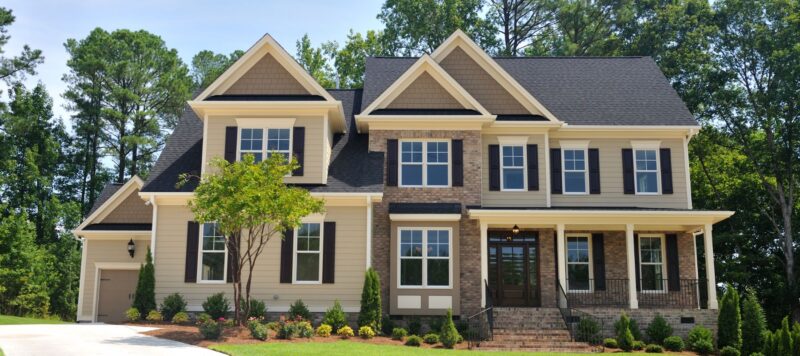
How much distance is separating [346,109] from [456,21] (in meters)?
17.8

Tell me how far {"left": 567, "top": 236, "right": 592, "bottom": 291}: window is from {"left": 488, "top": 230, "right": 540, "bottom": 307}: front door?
123cm

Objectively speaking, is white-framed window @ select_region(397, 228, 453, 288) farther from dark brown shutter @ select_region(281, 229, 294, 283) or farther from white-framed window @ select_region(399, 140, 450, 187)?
dark brown shutter @ select_region(281, 229, 294, 283)

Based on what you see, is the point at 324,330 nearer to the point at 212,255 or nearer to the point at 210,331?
the point at 210,331

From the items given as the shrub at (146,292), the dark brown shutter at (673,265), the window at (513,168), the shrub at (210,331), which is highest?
the window at (513,168)

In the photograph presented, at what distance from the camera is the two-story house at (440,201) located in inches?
867

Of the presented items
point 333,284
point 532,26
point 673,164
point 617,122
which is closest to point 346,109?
point 333,284

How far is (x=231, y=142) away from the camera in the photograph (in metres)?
22.9

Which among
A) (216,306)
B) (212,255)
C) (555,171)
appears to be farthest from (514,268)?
(212,255)

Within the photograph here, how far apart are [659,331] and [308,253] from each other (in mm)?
10438

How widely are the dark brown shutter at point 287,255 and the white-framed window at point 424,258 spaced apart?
332 cm

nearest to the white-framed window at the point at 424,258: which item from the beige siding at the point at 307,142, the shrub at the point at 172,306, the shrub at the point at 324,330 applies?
the beige siding at the point at 307,142

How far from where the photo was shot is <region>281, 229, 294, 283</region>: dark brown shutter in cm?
2178

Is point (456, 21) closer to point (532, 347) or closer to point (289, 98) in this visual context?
point (289, 98)

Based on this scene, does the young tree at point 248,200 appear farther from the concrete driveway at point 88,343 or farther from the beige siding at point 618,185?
the beige siding at point 618,185
